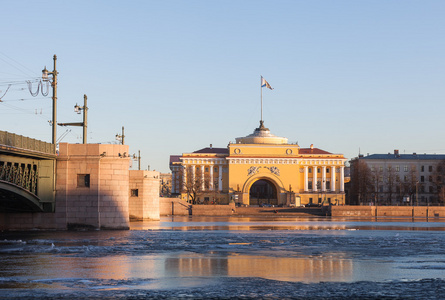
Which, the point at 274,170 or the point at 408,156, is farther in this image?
the point at 408,156

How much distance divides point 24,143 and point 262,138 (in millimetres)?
94261

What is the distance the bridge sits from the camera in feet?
125

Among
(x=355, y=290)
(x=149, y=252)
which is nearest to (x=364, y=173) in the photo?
(x=149, y=252)

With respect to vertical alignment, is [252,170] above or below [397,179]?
above

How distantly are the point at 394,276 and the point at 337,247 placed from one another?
12009 mm

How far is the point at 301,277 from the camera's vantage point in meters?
21.8

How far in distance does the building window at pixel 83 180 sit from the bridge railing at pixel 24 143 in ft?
8.45

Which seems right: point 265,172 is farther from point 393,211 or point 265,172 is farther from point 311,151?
point 393,211

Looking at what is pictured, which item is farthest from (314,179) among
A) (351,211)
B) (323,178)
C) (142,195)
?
(142,195)

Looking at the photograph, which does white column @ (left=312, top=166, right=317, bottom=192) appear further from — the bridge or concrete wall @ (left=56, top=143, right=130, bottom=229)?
the bridge

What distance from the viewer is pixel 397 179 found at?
134 meters

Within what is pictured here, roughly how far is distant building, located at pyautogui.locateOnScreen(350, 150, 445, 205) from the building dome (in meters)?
16.9

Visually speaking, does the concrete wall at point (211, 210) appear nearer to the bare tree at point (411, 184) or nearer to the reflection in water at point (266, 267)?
the bare tree at point (411, 184)

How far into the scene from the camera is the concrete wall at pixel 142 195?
66250 mm
